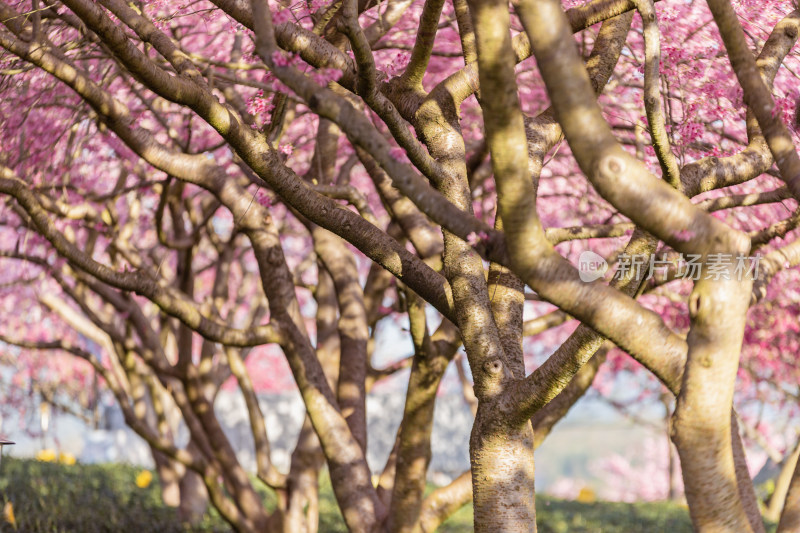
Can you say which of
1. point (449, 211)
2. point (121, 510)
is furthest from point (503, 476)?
point (121, 510)

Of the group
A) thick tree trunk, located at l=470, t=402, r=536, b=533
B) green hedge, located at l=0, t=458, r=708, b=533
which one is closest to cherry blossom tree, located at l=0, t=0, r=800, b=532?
thick tree trunk, located at l=470, t=402, r=536, b=533

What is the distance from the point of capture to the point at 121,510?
10.2m

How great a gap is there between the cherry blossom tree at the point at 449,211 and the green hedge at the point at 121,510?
124 centimetres

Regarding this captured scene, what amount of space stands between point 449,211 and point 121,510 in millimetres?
8536

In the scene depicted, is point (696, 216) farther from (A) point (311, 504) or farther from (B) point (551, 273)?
(A) point (311, 504)

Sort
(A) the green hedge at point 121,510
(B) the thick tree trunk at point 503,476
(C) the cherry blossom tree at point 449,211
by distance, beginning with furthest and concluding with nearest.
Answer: (A) the green hedge at point 121,510
(B) the thick tree trunk at point 503,476
(C) the cherry blossom tree at point 449,211

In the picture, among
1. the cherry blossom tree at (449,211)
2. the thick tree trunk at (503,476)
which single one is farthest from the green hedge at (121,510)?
the thick tree trunk at (503,476)

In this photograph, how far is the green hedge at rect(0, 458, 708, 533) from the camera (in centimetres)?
935

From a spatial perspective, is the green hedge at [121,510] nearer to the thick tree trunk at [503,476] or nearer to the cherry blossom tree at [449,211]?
the cherry blossom tree at [449,211]

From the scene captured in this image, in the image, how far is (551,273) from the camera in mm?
3094

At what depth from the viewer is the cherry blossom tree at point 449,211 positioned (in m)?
3.03

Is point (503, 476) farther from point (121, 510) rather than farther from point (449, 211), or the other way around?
point (121, 510)

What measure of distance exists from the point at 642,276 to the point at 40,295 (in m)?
6.42

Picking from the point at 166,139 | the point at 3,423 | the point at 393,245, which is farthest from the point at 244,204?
the point at 3,423
